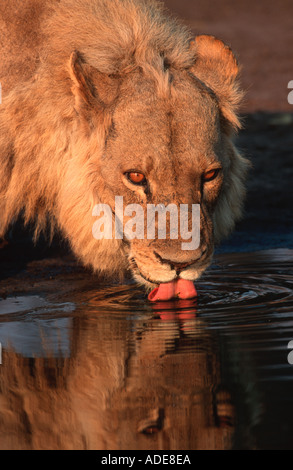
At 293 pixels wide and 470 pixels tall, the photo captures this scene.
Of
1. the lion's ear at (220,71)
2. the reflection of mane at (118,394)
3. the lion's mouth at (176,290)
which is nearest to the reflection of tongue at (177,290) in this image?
the lion's mouth at (176,290)

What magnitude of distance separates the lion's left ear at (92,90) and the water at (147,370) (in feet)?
4.94

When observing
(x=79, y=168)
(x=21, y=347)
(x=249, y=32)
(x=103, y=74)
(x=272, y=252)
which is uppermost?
(x=249, y=32)

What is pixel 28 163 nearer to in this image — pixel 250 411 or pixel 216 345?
pixel 216 345

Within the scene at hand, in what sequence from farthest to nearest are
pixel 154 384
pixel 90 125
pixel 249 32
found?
pixel 249 32, pixel 90 125, pixel 154 384

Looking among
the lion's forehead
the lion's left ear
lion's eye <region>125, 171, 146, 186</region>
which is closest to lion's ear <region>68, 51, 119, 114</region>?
the lion's left ear

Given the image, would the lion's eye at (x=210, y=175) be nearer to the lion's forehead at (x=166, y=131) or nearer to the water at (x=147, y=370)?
the lion's forehead at (x=166, y=131)

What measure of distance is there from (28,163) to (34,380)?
2.18m

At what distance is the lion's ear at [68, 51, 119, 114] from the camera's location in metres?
5.92

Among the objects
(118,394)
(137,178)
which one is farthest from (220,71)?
(118,394)

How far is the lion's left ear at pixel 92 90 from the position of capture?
19.5 feet

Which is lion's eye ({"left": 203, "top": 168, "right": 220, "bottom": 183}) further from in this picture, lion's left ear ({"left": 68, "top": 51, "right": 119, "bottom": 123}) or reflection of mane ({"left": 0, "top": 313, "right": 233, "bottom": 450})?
reflection of mane ({"left": 0, "top": 313, "right": 233, "bottom": 450})

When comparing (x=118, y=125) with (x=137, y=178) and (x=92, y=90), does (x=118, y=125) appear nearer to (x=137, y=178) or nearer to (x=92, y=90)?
(x=92, y=90)
